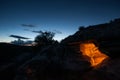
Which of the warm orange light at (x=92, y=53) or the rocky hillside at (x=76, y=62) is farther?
the warm orange light at (x=92, y=53)

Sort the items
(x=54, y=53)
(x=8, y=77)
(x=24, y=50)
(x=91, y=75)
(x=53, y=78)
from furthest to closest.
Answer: (x=24, y=50) < (x=8, y=77) < (x=54, y=53) < (x=53, y=78) < (x=91, y=75)

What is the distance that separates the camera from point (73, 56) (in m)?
15.7

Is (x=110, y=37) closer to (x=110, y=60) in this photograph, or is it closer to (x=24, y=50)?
(x=110, y=60)

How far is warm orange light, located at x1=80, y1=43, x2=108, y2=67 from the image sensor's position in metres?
15.5

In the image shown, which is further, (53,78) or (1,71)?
(1,71)

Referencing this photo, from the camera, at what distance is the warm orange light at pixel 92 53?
50.7 ft

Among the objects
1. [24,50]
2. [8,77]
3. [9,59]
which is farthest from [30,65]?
[24,50]

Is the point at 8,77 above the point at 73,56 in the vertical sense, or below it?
below

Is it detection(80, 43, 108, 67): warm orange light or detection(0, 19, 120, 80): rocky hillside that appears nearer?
detection(0, 19, 120, 80): rocky hillside

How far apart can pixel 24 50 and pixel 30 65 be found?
1886 cm

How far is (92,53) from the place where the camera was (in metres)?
16.1

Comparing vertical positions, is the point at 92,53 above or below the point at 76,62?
above

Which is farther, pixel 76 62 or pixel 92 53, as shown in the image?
pixel 92 53

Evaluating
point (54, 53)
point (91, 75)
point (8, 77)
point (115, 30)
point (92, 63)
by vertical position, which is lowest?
point (8, 77)
